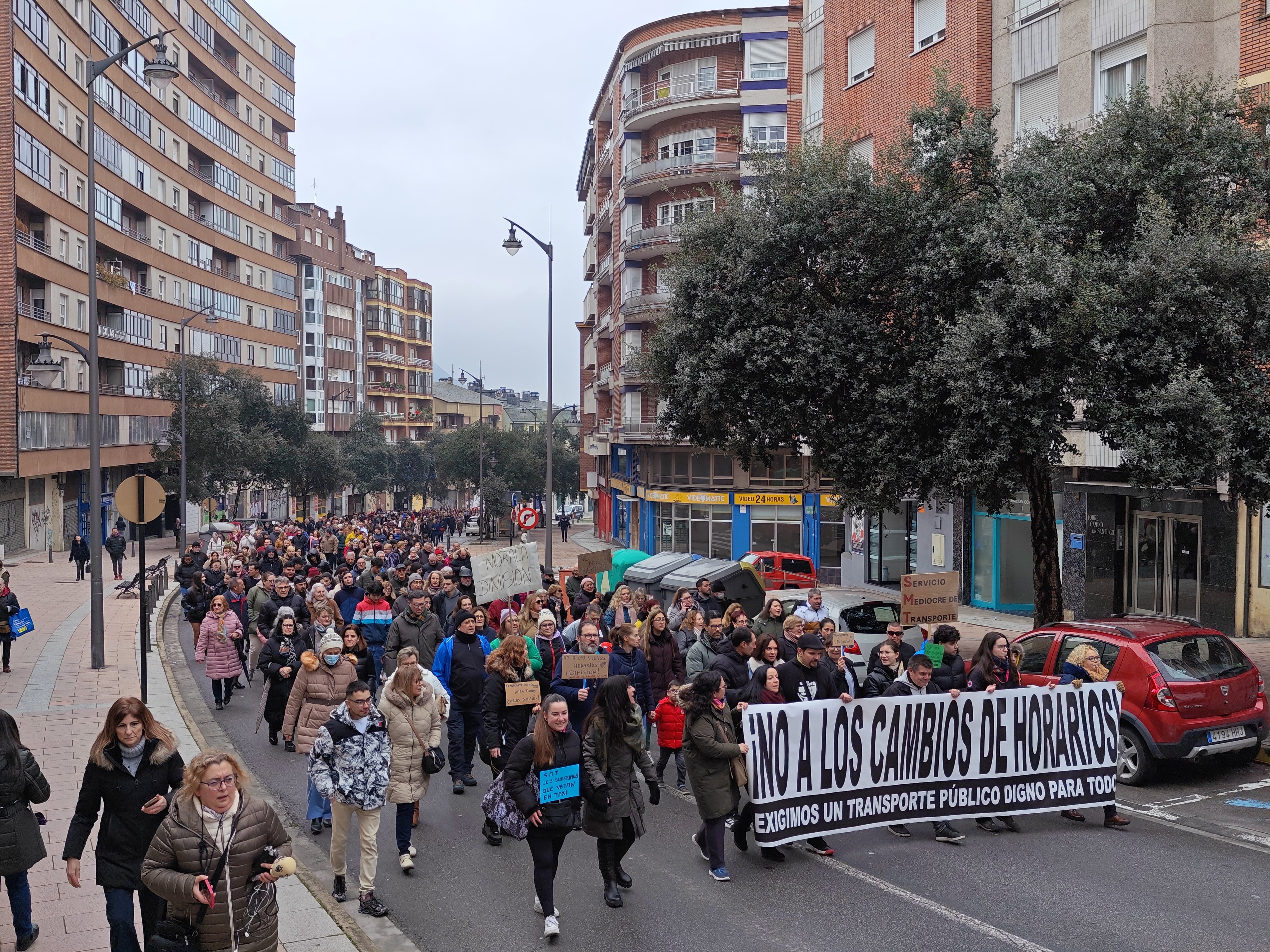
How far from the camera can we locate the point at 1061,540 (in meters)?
24.8

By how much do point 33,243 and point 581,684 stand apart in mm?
40858

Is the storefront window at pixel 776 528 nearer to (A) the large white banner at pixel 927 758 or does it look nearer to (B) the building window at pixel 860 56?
(B) the building window at pixel 860 56

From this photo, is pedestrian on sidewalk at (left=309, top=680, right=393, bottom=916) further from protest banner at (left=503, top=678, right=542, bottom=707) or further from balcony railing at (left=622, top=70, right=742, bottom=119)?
balcony railing at (left=622, top=70, right=742, bottom=119)

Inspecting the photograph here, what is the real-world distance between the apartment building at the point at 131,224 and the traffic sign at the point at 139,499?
23.7 feet

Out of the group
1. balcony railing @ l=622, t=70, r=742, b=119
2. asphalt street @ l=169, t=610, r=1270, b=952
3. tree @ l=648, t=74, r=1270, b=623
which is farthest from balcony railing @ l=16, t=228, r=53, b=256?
asphalt street @ l=169, t=610, r=1270, b=952

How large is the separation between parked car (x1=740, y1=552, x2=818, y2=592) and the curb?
13.5m

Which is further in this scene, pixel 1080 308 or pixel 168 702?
pixel 168 702

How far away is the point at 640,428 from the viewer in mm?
46562

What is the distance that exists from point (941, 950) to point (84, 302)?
164 feet

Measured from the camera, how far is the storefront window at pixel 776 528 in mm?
41969

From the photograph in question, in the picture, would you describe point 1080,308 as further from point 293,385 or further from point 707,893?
point 293,385

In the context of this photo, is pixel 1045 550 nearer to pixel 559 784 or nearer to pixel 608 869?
pixel 608 869

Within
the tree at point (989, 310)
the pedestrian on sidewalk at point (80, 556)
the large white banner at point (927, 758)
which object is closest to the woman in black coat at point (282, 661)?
the large white banner at point (927, 758)

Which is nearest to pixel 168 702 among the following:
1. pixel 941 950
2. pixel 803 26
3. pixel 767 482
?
pixel 941 950
